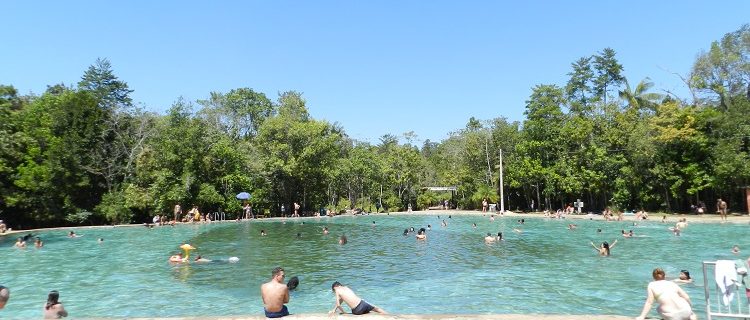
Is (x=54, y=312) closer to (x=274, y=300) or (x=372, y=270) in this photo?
(x=274, y=300)

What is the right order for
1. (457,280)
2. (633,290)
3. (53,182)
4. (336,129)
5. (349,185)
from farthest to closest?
(336,129) < (349,185) < (53,182) < (457,280) < (633,290)

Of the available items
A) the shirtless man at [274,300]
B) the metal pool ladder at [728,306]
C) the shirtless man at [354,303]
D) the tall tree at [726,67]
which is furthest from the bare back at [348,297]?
the tall tree at [726,67]

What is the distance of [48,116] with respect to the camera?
35125mm

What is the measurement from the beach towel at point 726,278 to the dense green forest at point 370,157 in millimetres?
27279

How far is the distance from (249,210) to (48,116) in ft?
53.4

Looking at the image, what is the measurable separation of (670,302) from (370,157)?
1860 inches

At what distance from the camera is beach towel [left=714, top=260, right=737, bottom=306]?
717cm

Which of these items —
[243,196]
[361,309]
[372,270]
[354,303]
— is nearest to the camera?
[361,309]

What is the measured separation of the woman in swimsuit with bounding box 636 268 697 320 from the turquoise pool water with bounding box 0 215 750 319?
368 centimetres

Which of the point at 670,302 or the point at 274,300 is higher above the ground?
the point at 670,302

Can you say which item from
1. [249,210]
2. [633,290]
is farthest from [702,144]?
[249,210]

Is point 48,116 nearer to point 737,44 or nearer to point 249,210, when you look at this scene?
point 249,210

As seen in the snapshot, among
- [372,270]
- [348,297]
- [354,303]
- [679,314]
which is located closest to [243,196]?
[372,270]

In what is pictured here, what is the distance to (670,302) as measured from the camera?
285 inches
